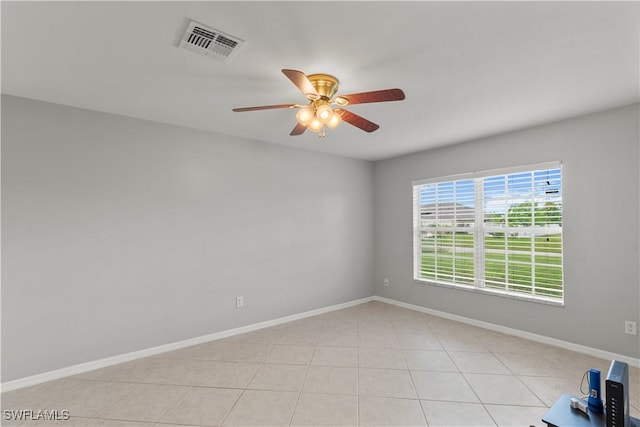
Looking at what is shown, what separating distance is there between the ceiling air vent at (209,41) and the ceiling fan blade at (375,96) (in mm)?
744

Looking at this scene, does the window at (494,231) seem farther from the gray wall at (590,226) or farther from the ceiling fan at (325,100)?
the ceiling fan at (325,100)

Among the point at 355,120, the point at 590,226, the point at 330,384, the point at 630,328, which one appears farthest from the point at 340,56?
the point at 630,328

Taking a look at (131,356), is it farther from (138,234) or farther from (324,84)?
(324,84)

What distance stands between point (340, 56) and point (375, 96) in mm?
368

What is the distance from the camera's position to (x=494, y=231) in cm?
386

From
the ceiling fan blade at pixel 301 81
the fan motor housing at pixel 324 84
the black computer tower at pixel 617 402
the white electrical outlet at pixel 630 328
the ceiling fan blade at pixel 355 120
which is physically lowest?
the white electrical outlet at pixel 630 328

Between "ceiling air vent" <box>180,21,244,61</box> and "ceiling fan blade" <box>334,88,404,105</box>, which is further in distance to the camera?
"ceiling fan blade" <box>334,88,404,105</box>

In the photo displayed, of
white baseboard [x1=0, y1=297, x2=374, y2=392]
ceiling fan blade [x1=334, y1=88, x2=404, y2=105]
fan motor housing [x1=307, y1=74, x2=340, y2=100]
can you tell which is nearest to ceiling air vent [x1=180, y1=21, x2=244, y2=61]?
fan motor housing [x1=307, y1=74, x2=340, y2=100]

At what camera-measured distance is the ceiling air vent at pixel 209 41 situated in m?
1.72

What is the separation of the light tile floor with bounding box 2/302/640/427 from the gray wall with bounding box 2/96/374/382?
15.6 inches

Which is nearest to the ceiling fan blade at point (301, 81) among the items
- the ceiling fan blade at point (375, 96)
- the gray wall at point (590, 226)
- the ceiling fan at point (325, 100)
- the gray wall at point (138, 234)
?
the ceiling fan at point (325, 100)

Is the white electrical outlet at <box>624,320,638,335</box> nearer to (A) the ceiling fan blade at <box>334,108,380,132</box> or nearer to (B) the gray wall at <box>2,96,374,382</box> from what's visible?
(A) the ceiling fan blade at <box>334,108,380,132</box>

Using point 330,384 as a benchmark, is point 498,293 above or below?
above

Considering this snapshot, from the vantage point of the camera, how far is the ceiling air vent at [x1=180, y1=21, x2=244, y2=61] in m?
1.72
